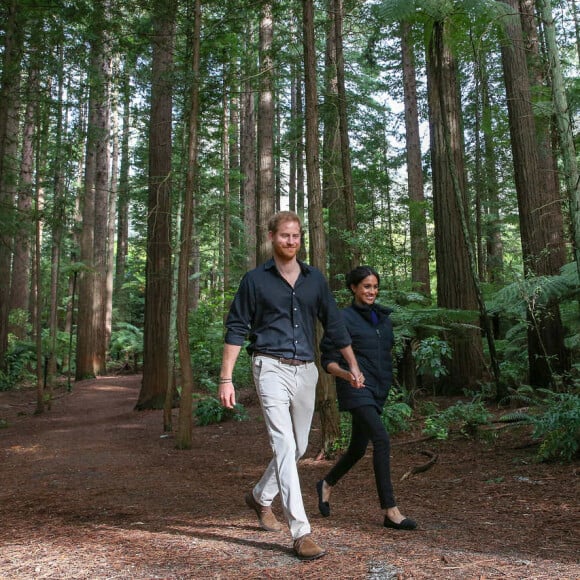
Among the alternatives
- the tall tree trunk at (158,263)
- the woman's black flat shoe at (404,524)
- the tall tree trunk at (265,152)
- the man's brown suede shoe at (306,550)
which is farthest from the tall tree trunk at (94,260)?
the man's brown suede shoe at (306,550)

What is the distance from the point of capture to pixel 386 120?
27.8m

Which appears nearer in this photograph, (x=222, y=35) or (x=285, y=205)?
(x=222, y=35)

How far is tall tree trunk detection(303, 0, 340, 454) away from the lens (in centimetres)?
737

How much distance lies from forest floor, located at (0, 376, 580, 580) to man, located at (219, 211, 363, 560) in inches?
18.7

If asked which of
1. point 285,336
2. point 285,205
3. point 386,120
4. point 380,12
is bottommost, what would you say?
point 285,336

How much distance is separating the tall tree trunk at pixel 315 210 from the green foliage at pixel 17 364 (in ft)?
50.6

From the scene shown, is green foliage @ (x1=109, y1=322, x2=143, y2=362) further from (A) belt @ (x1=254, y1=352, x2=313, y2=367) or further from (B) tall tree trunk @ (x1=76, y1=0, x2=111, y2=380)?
(A) belt @ (x1=254, y1=352, x2=313, y2=367)

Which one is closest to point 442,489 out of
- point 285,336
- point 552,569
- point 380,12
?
point 552,569

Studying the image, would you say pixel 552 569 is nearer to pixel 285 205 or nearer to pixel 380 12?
pixel 380 12

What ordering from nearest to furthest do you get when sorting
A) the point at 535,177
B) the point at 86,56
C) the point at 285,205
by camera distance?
the point at 535,177 < the point at 86,56 < the point at 285,205

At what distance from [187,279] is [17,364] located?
14975 millimetres

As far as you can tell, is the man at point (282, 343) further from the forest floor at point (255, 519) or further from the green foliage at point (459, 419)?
the green foliage at point (459, 419)

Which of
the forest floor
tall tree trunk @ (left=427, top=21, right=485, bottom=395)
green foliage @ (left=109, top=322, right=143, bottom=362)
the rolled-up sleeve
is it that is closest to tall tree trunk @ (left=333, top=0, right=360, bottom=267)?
tall tree trunk @ (left=427, top=21, right=485, bottom=395)

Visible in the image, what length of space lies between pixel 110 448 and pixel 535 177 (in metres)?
8.85
